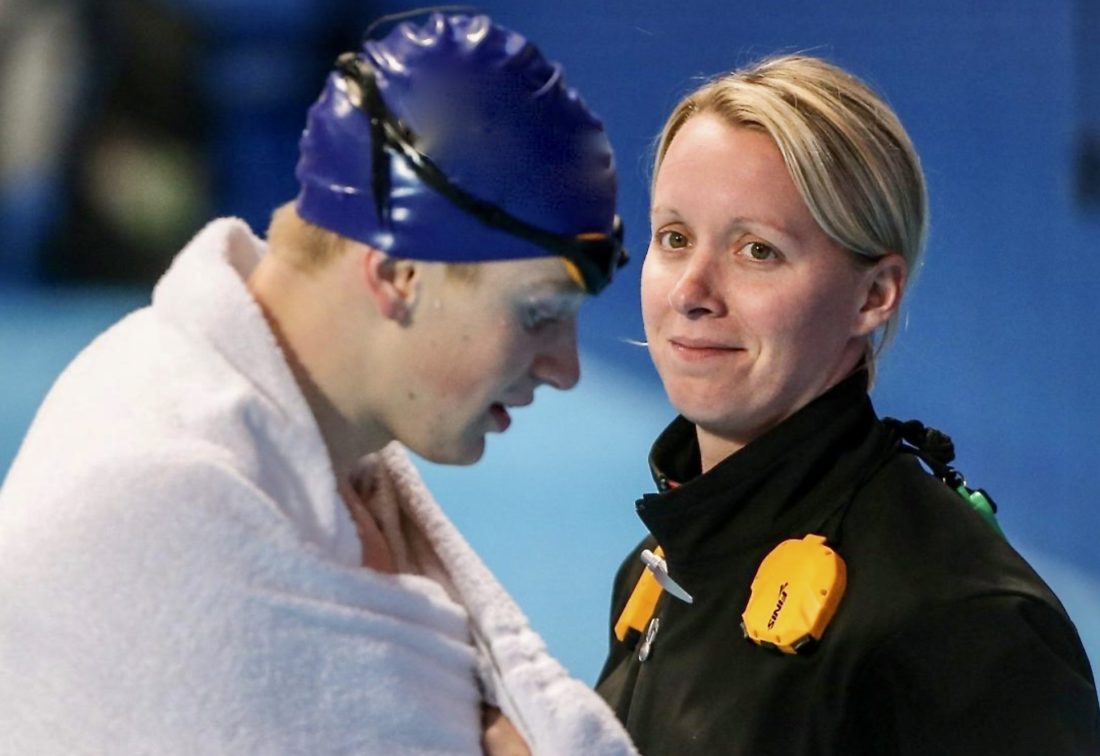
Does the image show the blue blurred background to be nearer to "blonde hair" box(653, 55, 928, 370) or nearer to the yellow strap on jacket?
the yellow strap on jacket

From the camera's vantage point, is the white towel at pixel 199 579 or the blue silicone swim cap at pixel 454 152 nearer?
the white towel at pixel 199 579

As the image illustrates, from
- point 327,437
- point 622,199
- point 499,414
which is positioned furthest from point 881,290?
point 622,199

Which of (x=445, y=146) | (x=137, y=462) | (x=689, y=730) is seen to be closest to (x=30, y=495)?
(x=137, y=462)

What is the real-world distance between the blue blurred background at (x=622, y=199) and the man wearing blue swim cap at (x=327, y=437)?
1840mm

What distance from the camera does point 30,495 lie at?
1.02 m

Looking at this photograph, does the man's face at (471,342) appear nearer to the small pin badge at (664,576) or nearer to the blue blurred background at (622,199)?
the small pin badge at (664,576)

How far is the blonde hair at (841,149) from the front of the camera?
1.55m

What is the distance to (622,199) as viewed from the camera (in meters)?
3.08

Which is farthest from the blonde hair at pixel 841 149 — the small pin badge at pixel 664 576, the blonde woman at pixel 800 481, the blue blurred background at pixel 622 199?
the blue blurred background at pixel 622 199

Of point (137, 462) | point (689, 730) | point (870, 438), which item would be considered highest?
point (870, 438)

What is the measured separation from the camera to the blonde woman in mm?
1401

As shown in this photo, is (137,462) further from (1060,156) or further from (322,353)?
(1060,156)

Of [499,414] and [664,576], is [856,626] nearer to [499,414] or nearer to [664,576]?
[664,576]

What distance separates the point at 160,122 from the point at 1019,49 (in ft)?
5.70
